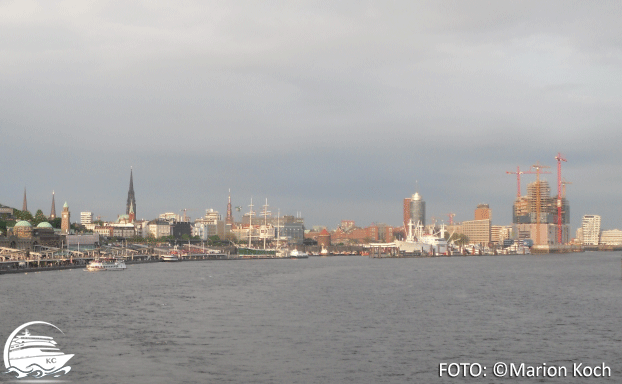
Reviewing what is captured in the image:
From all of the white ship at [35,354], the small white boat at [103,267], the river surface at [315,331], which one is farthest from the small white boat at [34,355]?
the small white boat at [103,267]

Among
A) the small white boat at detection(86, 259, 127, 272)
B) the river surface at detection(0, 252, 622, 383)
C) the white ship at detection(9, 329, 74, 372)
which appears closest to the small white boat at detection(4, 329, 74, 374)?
the white ship at detection(9, 329, 74, 372)

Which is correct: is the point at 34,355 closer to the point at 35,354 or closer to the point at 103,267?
the point at 35,354

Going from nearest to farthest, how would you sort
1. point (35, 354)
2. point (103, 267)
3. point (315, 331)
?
point (35, 354) → point (315, 331) → point (103, 267)

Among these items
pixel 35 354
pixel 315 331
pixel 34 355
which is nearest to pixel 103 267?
pixel 315 331

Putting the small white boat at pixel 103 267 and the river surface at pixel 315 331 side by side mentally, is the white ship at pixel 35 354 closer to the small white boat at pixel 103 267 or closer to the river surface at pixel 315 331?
the river surface at pixel 315 331

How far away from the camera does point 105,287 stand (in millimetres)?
86938

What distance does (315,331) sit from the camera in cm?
4725

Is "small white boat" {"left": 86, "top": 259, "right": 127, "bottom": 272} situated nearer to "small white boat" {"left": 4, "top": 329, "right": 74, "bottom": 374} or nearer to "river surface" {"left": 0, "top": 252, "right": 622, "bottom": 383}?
"river surface" {"left": 0, "top": 252, "right": 622, "bottom": 383}

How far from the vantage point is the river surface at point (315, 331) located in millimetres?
34781

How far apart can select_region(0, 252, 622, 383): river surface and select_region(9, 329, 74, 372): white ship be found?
0.82 metres

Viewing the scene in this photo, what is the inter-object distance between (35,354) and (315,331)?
18.1 metres

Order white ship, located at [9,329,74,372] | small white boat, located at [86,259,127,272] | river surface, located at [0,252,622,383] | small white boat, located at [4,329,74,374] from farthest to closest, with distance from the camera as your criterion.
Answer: small white boat, located at [86,259,127,272]
river surface, located at [0,252,622,383]
white ship, located at [9,329,74,372]
small white boat, located at [4,329,74,374]

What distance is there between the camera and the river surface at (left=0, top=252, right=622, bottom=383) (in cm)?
3478

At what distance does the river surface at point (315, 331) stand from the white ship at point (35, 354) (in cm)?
82
